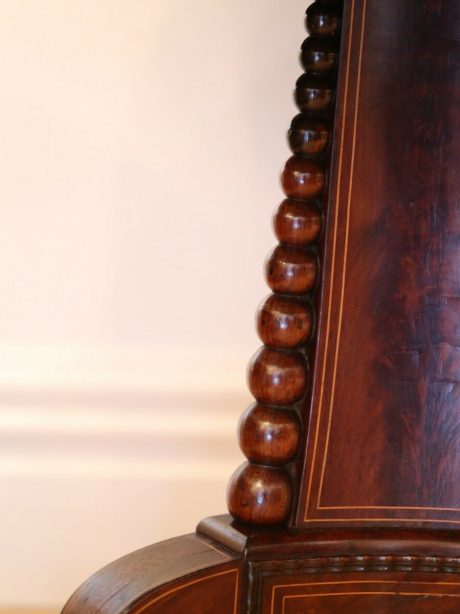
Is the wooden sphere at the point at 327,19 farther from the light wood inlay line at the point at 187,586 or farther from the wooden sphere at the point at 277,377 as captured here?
the light wood inlay line at the point at 187,586

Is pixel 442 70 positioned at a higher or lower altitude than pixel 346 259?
higher

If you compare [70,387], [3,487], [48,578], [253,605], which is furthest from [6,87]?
[253,605]

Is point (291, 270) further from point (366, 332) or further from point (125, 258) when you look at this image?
point (125, 258)

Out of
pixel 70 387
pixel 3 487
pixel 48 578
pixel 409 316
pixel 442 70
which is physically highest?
Answer: pixel 442 70

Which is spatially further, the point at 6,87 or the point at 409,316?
the point at 6,87

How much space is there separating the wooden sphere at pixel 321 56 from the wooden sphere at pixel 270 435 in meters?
0.27

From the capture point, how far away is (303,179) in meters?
0.70

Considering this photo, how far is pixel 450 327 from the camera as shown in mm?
709

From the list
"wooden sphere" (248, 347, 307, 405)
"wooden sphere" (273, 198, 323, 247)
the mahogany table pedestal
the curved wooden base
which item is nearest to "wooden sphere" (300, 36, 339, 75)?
the mahogany table pedestal

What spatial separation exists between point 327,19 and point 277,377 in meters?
0.29

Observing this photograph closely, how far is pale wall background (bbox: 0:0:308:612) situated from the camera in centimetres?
108

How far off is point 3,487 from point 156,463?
0.18 metres

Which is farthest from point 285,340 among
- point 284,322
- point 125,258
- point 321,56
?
point 125,258

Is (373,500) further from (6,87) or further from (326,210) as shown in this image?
(6,87)
